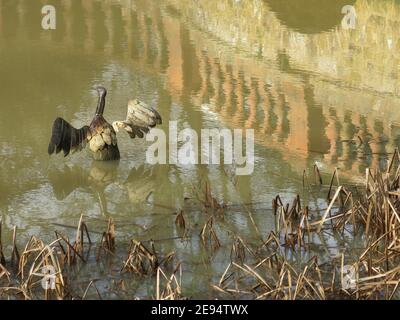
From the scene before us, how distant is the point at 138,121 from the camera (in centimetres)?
1116

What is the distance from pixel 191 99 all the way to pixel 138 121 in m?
3.37

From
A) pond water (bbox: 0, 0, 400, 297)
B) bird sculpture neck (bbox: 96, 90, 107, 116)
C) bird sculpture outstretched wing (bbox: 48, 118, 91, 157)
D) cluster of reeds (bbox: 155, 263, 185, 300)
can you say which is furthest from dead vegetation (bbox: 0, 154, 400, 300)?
bird sculpture neck (bbox: 96, 90, 107, 116)

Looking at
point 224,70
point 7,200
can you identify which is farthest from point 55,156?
point 224,70

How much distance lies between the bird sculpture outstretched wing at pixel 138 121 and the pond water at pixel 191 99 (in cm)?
48

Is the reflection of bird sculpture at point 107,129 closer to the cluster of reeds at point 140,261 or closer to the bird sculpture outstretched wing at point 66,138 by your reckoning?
the bird sculpture outstretched wing at point 66,138

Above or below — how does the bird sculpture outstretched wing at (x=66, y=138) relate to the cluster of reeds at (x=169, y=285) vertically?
above

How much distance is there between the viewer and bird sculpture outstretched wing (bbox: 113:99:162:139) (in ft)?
36.6

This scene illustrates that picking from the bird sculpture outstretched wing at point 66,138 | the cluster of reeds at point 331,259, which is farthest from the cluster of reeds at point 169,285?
the bird sculpture outstretched wing at point 66,138

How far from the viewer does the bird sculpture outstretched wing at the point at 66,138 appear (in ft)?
34.5

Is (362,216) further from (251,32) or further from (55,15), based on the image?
(55,15)

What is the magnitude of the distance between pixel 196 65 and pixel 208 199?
704 centimetres

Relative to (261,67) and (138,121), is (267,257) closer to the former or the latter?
(138,121)

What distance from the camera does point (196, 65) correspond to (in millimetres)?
16672

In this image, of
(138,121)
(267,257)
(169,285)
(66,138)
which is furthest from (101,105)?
(169,285)
